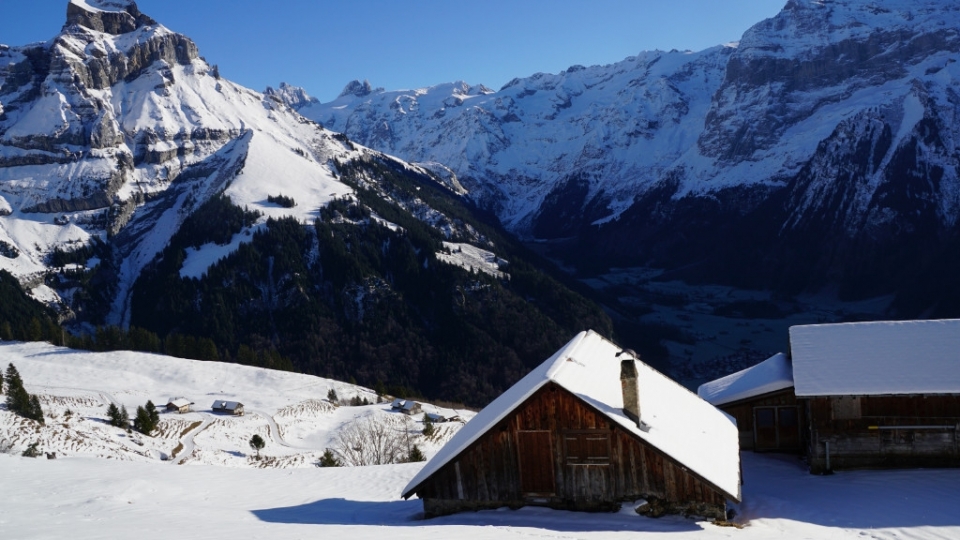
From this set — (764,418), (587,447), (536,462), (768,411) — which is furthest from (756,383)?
(536,462)

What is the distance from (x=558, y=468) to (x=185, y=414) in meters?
63.1

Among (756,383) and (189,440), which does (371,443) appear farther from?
(756,383)

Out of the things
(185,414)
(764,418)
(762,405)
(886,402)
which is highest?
(886,402)

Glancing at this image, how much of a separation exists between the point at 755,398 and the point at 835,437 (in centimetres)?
484

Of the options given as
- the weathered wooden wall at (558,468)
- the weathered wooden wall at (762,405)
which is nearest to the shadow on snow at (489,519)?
the weathered wooden wall at (558,468)

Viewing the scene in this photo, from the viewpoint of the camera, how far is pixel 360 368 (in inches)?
5709

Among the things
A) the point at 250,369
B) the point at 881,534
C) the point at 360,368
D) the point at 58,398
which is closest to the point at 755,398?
the point at 881,534

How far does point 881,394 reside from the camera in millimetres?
31531

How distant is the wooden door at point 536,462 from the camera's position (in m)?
26.1

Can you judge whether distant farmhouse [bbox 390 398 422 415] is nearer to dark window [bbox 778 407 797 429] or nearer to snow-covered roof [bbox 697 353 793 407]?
snow-covered roof [bbox 697 353 793 407]

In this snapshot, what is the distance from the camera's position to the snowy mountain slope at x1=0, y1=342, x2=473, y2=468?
52.1 meters

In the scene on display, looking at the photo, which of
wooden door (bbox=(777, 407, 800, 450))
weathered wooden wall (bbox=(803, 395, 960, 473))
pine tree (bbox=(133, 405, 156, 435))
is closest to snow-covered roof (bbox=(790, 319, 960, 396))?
weathered wooden wall (bbox=(803, 395, 960, 473))

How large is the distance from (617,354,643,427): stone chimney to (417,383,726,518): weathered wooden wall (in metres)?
0.84

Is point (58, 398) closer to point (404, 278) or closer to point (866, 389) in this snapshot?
point (866, 389)
